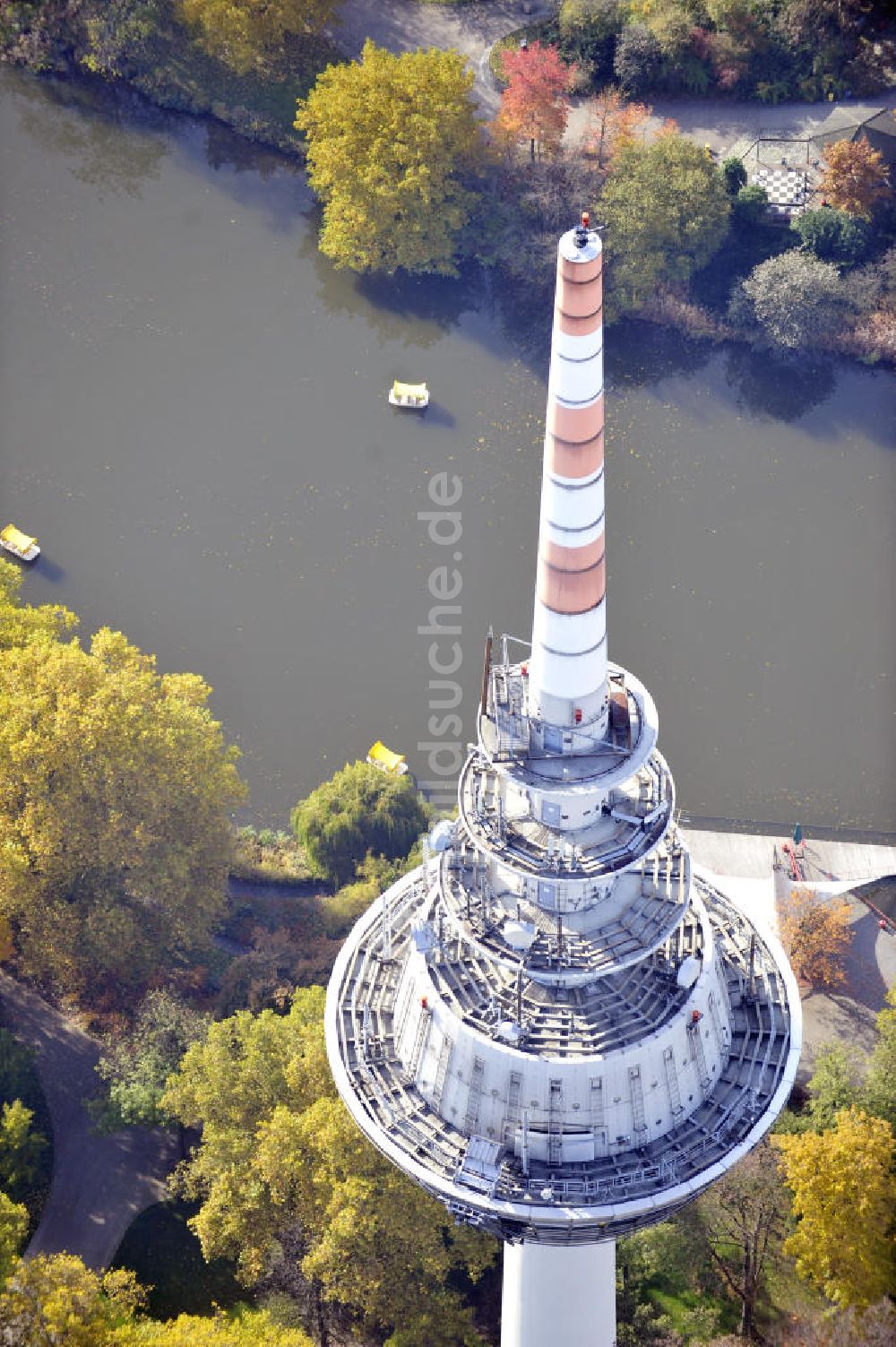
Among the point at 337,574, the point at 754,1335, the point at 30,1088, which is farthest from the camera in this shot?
the point at 337,574

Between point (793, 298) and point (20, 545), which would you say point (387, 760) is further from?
point (793, 298)

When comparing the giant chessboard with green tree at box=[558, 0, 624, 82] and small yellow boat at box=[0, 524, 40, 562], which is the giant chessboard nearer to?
green tree at box=[558, 0, 624, 82]

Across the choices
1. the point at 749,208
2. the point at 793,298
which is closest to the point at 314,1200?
the point at 793,298

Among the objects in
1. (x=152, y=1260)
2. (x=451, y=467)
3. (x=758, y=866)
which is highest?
(x=451, y=467)

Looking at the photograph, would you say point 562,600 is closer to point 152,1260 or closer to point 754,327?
point 152,1260

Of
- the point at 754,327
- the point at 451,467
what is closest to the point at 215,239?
the point at 451,467

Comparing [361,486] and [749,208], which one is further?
[749,208]
